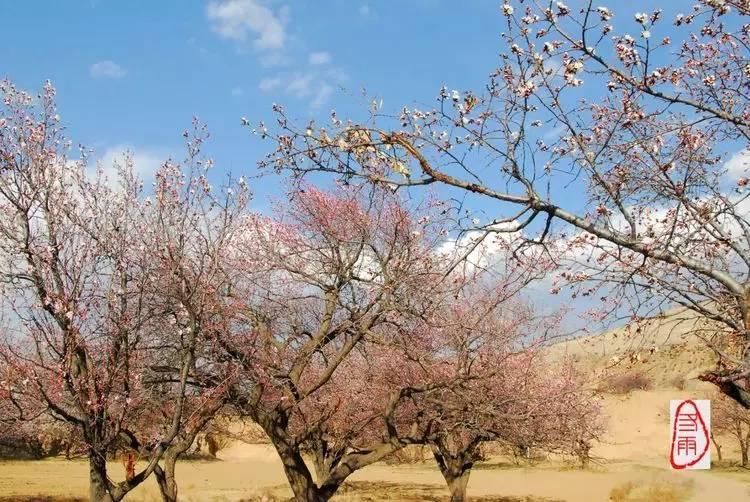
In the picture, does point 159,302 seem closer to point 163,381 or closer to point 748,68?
point 163,381

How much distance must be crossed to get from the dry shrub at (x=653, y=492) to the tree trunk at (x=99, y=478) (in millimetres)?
21536

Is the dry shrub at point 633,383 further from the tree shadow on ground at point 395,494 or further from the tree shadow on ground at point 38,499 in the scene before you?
the tree shadow on ground at point 38,499

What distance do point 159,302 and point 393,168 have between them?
16.6 feet

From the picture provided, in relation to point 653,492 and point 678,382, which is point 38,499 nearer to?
point 653,492

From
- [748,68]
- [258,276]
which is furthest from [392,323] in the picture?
[748,68]

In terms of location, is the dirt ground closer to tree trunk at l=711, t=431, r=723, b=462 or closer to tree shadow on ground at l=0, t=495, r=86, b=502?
tree shadow on ground at l=0, t=495, r=86, b=502

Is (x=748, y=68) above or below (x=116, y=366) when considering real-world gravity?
above

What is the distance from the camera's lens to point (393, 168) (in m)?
4.59

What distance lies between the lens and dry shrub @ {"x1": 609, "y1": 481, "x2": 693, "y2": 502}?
979 inches

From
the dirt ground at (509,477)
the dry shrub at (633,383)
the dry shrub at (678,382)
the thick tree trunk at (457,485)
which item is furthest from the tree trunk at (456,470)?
the dry shrub at (678,382)

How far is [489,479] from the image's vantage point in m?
34.1

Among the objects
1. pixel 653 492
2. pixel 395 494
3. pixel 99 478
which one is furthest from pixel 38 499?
pixel 653 492

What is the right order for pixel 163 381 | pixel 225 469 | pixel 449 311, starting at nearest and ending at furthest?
pixel 163 381
pixel 449 311
pixel 225 469

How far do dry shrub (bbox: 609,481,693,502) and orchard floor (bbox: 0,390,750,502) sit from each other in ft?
0.12
